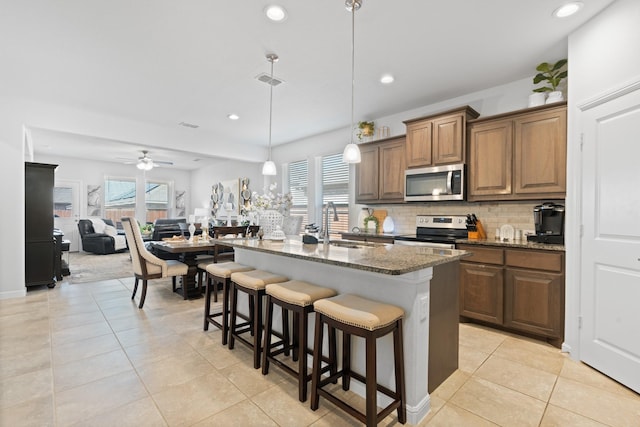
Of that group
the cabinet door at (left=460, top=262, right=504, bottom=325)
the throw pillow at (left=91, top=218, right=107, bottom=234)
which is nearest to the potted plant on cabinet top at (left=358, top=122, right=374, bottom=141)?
the cabinet door at (left=460, top=262, right=504, bottom=325)

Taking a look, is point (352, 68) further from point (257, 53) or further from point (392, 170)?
point (392, 170)

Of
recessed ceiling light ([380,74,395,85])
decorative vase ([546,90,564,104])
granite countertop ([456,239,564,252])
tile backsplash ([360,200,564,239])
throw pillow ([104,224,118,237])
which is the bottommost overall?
throw pillow ([104,224,118,237])

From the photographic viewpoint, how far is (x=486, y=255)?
3.18 meters

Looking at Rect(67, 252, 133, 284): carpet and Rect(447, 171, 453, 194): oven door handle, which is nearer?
Rect(447, 171, 453, 194): oven door handle

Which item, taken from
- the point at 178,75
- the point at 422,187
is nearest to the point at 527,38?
the point at 422,187

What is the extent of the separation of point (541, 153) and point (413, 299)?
7.64 ft

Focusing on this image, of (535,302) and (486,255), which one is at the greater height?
(486,255)

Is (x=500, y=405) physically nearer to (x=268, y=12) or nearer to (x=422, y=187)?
(x=422, y=187)

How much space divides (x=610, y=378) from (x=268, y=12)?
372 cm

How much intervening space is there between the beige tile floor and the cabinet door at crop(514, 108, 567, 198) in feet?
4.94

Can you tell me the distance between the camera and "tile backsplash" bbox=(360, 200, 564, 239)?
3426mm

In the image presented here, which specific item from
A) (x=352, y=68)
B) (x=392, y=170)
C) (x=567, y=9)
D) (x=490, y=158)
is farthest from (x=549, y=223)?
(x=352, y=68)

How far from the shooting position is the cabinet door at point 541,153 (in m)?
2.94

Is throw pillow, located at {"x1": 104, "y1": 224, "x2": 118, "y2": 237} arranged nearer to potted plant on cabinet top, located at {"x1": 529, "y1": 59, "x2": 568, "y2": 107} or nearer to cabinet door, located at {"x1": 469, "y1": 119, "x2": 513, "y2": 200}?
cabinet door, located at {"x1": 469, "y1": 119, "x2": 513, "y2": 200}
